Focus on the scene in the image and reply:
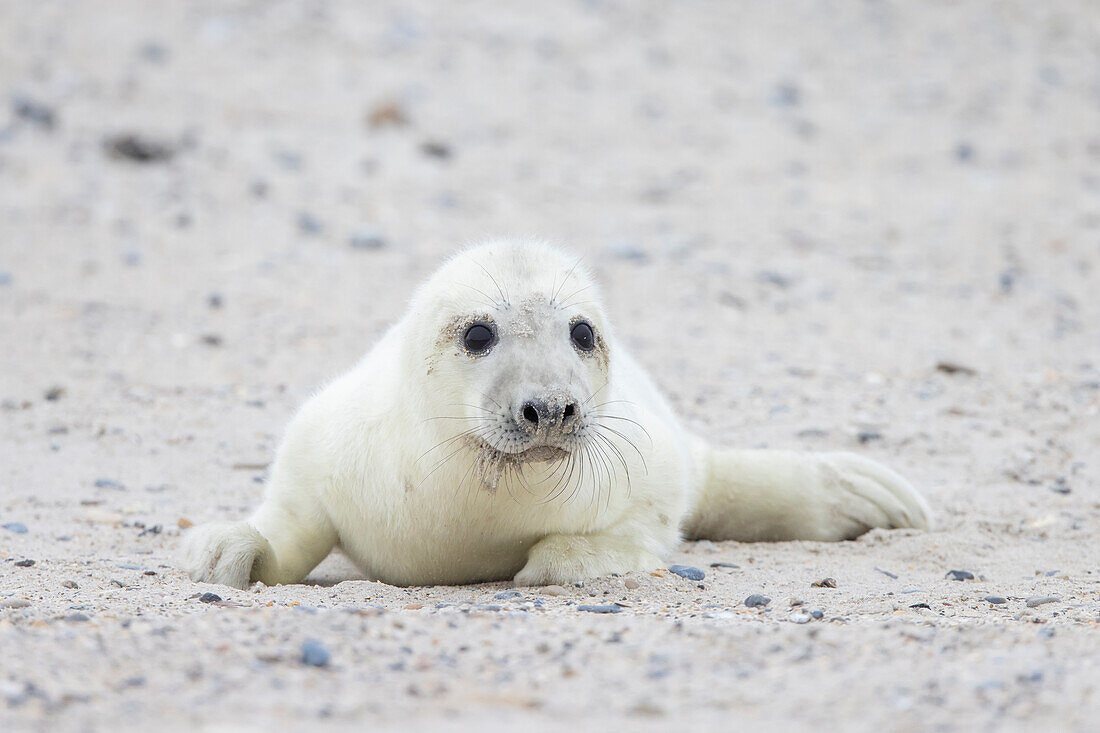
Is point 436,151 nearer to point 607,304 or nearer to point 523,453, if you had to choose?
point 607,304

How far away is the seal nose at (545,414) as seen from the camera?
277cm

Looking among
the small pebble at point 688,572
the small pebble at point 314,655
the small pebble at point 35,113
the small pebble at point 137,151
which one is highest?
the small pebble at point 35,113

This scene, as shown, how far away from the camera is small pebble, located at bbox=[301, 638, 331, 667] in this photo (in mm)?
2172

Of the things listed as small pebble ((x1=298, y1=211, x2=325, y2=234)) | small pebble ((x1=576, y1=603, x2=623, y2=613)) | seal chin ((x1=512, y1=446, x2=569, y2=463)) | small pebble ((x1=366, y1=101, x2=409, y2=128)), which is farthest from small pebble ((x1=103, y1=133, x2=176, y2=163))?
small pebble ((x1=576, y1=603, x2=623, y2=613))

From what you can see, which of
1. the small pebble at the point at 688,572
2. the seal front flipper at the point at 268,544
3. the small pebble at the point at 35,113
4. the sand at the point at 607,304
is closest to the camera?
the sand at the point at 607,304

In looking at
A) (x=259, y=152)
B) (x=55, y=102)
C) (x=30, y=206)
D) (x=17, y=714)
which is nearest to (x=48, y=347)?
(x=30, y=206)

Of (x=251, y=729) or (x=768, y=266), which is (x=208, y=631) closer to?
(x=251, y=729)

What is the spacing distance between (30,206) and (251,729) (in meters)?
6.62

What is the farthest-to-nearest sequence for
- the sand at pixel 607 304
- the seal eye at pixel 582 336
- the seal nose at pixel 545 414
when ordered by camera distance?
the seal eye at pixel 582 336 → the seal nose at pixel 545 414 → the sand at pixel 607 304

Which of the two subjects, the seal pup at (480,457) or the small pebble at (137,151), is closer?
the seal pup at (480,457)

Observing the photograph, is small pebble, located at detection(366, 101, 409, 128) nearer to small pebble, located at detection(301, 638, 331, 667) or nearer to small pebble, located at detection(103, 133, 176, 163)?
small pebble, located at detection(103, 133, 176, 163)

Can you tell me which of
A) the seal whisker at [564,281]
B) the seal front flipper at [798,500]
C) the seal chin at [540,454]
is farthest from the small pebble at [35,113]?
the seal chin at [540,454]

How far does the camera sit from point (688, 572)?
3.37m

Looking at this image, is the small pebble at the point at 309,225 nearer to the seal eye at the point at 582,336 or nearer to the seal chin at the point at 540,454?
the seal eye at the point at 582,336
